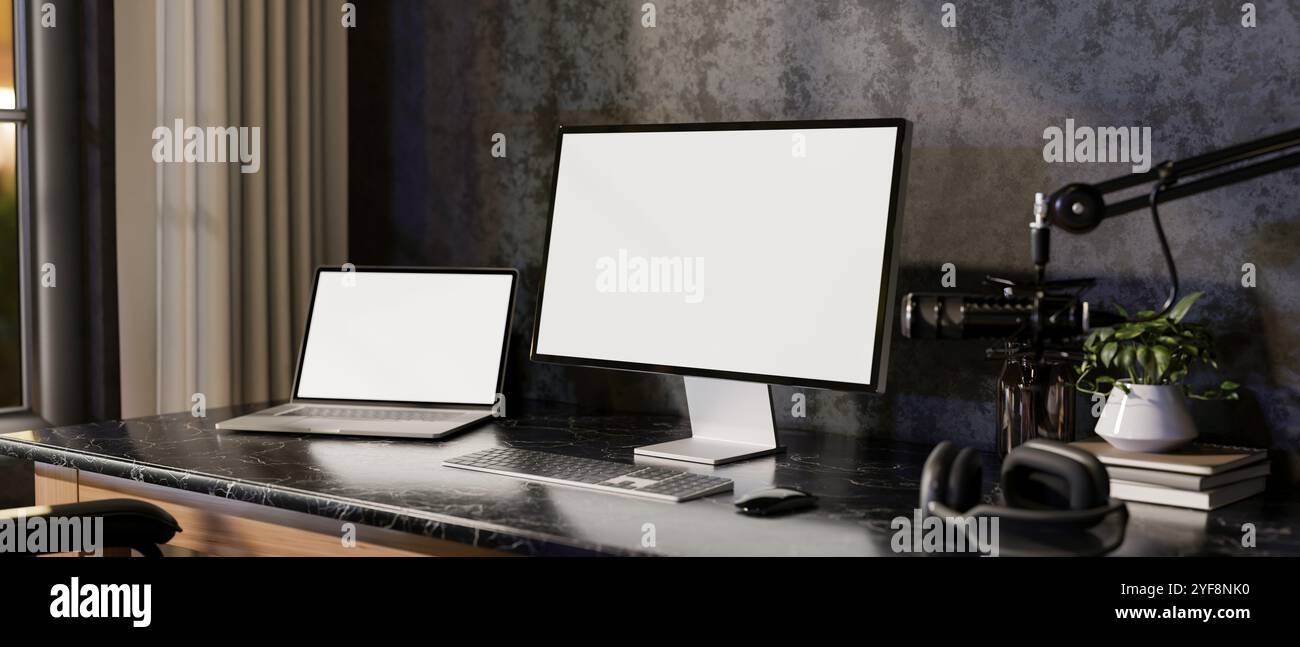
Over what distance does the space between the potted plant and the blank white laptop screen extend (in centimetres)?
98

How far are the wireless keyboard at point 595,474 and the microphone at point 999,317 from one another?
310 mm

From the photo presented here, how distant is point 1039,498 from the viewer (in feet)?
4.06

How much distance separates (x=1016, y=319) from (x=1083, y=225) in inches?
5.8

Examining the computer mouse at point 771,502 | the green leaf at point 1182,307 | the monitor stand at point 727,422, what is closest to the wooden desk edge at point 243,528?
the computer mouse at point 771,502

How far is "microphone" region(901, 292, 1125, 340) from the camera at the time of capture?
4.23 ft

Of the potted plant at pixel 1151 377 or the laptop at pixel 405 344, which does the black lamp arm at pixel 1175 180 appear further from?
the laptop at pixel 405 344

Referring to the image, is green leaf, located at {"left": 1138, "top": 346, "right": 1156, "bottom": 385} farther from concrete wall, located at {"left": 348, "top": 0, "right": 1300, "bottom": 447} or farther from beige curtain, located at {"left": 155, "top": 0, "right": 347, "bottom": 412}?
beige curtain, located at {"left": 155, "top": 0, "right": 347, "bottom": 412}

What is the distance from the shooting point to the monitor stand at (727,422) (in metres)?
1.66

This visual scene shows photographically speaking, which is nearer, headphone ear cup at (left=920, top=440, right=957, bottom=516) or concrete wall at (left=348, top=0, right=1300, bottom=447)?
headphone ear cup at (left=920, top=440, right=957, bottom=516)

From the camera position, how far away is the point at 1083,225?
52.9 inches

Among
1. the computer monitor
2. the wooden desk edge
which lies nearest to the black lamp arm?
the computer monitor

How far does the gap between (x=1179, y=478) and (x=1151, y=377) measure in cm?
14

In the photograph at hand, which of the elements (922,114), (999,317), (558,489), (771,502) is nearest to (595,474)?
(558,489)
